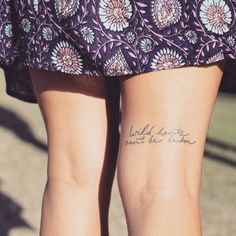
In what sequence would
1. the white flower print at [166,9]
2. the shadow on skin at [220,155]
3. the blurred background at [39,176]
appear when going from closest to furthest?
the white flower print at [166,9] < the blurred background at [39,176] < the shadow on skin at [220,155]

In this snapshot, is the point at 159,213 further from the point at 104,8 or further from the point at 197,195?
the point at 104,8

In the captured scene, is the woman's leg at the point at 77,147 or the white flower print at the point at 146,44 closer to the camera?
the white flower print at the point at 146,44

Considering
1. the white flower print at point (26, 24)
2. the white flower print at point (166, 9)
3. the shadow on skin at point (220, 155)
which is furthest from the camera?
the shadow on skin at point (220, 155)

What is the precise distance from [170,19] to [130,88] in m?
0.17

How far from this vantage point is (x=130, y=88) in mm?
1719

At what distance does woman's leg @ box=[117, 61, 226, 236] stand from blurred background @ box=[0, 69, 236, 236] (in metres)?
1.26

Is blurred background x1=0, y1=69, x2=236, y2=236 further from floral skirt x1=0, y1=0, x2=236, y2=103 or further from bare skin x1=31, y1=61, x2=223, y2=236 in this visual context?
floral skirt x1=0, y1=0, x2=236, y2=103

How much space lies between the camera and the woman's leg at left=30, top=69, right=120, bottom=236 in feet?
6.17

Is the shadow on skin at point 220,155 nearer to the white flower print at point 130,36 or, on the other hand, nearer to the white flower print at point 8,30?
the white flower print at point 8,30

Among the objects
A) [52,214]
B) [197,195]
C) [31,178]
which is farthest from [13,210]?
[197,195]

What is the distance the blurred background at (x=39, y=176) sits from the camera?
3.09 metres

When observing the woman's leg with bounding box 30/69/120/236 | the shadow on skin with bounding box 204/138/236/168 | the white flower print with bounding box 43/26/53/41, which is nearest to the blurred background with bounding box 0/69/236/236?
the shadow on skin with bounding box 204/138/236/168

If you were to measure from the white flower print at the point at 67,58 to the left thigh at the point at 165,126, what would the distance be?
0.11 meters

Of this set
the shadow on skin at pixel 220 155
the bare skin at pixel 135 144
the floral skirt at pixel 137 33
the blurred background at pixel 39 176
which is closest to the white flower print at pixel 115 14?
the floral skirt at pixel 137 33
